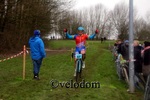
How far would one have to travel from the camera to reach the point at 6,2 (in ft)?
87.6

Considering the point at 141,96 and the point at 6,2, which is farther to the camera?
the point at 6,2

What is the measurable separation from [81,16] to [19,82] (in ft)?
318

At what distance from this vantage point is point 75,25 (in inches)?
3580

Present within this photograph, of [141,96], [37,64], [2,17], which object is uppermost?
[2,17]

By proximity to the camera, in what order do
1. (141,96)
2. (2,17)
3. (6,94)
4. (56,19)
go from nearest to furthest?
(6,94), (141,96), (2,17), (56,19)

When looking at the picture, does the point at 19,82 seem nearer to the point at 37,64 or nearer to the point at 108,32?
the point at 37,64

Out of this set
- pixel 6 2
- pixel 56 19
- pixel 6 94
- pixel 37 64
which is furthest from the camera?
pixel 56 19

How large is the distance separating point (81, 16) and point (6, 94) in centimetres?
9869

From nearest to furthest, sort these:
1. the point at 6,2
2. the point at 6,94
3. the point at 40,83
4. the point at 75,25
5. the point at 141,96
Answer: the point at 6,94, the point at 141,96, the point at 40,83, the point at 6,2, the point at 75,25

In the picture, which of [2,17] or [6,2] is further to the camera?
[2,17]

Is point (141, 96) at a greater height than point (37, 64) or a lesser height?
lesser

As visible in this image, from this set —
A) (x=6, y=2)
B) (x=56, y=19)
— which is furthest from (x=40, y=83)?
(x=56, y=19)

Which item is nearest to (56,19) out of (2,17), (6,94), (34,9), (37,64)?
(34,9)

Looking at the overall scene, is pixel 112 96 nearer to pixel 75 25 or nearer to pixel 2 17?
pixel 2 17
